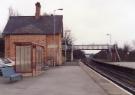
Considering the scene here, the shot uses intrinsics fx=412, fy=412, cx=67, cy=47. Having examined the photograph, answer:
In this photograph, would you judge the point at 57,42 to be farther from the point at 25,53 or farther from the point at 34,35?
the point at 25,53

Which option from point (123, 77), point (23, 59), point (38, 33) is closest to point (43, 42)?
point (38, 33)

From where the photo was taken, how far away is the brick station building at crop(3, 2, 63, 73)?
228ft

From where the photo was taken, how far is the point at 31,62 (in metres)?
29.7

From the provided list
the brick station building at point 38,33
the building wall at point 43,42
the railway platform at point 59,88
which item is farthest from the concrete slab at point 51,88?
the building wall at point 43,42

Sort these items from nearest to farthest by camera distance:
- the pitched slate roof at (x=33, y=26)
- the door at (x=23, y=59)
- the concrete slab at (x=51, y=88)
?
the concrete slab at (x=51, y=88)
the door at (x=23, y=59)
the pitched slate roof at (x=33, y=26)

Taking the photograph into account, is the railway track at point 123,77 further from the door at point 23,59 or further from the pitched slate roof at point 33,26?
the pitched slate roof at point 33,26

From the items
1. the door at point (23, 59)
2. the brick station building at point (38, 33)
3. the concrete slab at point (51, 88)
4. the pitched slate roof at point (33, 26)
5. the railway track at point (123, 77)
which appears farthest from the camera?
the pitched slate roof at point (33, 26)

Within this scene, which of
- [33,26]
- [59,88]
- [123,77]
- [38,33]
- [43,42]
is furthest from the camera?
[33,26]

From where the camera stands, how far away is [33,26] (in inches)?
2822

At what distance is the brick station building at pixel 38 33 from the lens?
228 ft

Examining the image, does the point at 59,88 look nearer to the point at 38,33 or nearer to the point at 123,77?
the point at 123,77

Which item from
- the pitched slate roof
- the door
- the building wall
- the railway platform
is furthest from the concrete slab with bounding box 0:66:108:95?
the pitched slate roof

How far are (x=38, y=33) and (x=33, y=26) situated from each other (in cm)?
190

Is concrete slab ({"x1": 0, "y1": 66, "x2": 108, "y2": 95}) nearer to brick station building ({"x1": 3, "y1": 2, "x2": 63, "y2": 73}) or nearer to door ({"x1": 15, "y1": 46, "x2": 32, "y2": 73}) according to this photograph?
door ({"x1": 15, "y1": 46, "x2": 32, "y2": 73})
